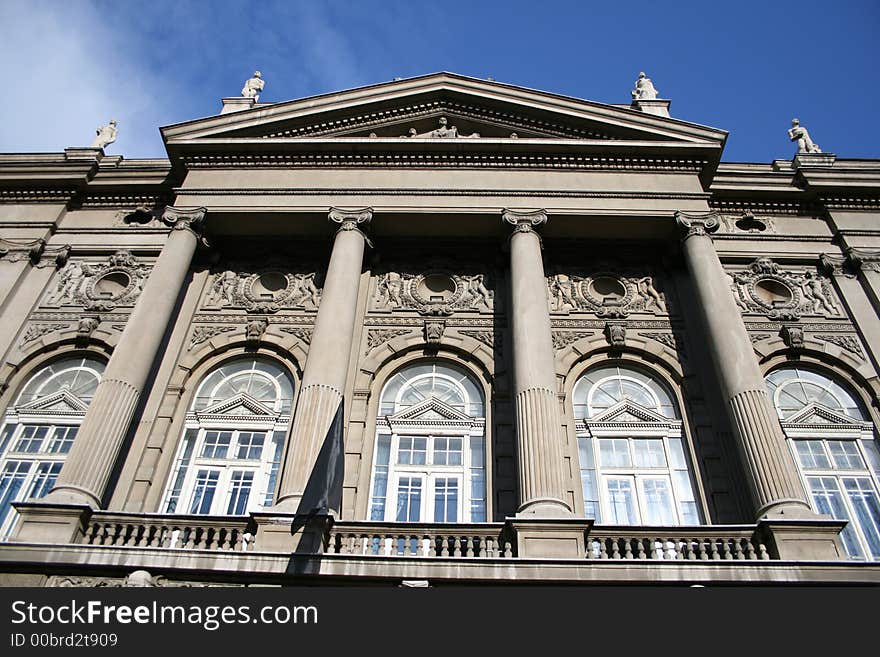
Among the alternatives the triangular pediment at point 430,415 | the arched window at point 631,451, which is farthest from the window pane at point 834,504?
the triangular pediment at point 430,415

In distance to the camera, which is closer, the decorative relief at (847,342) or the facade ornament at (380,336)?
the decorative relief at (847,342)

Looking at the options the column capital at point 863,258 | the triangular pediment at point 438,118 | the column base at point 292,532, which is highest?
the triangular pediment at point 438,118

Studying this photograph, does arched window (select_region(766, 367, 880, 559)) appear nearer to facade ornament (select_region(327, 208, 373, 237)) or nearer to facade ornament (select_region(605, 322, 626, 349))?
facade ornament (select_region(605, 322, 626, 349))

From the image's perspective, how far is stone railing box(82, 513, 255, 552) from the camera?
48.4 ft

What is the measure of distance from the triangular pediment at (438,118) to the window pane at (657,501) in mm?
10042

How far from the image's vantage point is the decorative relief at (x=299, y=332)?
1995cm

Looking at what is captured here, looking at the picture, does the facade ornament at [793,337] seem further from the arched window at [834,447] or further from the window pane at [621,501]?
the window pane at [621,501]

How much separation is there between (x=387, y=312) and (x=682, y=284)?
801cm

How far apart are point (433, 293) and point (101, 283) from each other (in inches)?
366

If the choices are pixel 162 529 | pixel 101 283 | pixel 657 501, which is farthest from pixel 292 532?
pixel 101 283

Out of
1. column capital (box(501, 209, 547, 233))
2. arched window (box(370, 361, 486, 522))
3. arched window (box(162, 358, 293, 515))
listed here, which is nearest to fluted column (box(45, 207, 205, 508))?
arched window (box(162, 358, 293, 515))

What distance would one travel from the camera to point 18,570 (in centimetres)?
1393

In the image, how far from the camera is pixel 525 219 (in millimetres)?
20641
